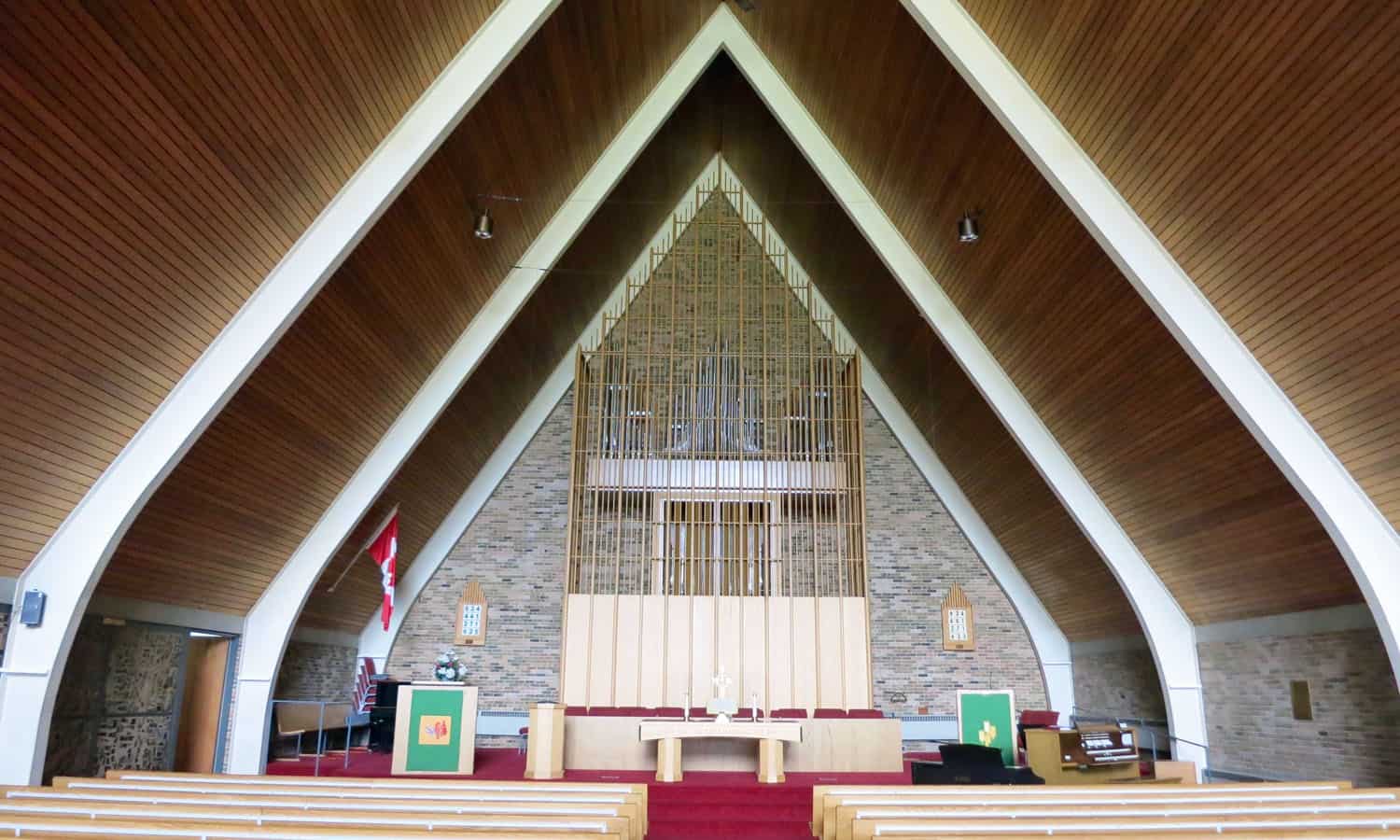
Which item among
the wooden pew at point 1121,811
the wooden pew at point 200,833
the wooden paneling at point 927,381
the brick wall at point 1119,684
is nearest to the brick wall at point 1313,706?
the brick wall at point 1119,684

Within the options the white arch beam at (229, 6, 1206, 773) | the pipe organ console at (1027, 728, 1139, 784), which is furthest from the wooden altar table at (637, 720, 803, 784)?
the white arch beam at (229, 6, 1206, 773)

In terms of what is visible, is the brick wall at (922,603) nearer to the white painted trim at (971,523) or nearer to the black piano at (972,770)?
the white painted trim at (971,523)

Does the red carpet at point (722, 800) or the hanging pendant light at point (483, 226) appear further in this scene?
the hanging pendant light at point (483, 226)

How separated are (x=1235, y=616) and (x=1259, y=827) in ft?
20.1

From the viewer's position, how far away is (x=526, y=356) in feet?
37.6

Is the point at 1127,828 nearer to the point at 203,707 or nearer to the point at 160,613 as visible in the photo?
the point at 160,613

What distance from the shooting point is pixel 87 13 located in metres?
4.13

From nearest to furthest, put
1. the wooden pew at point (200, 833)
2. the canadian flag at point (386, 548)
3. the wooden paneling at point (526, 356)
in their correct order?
the wooden pew at point (200, 833) → the canadian flag at point (386, 548) → the wooden paneling at point (526, 356)

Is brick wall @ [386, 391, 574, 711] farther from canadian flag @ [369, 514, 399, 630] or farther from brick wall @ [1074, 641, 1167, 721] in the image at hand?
brick wall @ [1074, 641, 1167, 721]

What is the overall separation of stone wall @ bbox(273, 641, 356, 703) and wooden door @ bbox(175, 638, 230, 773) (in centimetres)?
67

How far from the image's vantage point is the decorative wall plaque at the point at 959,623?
12031mm

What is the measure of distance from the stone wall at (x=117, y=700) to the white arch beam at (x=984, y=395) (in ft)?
2.63

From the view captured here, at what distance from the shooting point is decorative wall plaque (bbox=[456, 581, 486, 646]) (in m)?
11.8

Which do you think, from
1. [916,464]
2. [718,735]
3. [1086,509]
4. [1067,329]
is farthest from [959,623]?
[718,735]
